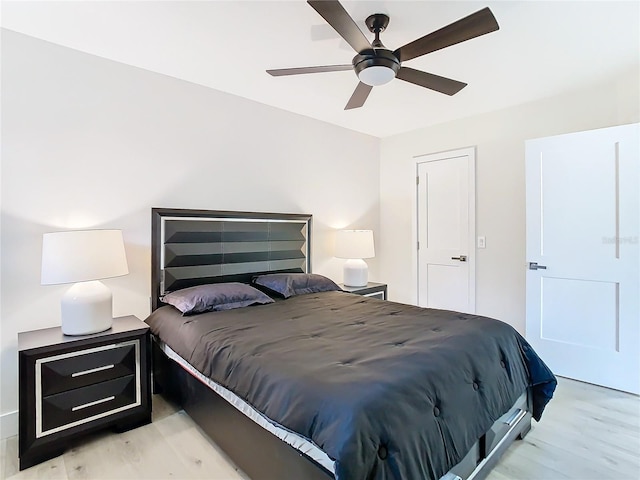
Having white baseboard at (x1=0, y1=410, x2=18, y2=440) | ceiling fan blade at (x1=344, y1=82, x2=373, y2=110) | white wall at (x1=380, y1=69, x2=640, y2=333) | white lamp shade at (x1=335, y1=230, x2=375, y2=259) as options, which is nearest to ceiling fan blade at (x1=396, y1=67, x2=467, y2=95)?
ceiling fan blade at (x1=344, y1=82, x2=373, y2=110)

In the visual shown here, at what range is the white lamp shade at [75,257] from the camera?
6.49ft

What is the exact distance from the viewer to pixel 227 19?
2.06 metres

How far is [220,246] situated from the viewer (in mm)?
3059

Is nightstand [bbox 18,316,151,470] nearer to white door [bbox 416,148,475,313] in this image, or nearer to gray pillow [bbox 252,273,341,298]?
gray pillow [bbox 252,273,341,298]

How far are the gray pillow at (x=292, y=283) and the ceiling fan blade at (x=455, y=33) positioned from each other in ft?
6.53

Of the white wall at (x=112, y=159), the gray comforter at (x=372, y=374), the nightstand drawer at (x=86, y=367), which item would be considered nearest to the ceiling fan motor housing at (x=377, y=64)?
the gray comforter at (x=372, y=374)

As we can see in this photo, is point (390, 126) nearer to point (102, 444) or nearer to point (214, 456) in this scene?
point (214, 456)

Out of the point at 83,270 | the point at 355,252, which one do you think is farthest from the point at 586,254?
the point at 83,270

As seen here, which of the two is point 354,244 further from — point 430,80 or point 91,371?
point 91,371

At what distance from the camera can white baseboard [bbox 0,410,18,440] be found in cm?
212

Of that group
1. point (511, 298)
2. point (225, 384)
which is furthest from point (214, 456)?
point (511, 298)

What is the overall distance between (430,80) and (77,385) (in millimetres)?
2795

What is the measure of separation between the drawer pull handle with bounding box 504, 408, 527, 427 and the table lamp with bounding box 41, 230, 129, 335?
244cm

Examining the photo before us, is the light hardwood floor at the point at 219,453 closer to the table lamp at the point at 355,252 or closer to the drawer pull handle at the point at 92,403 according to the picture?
the drawer pull handle at the point at 92,403
